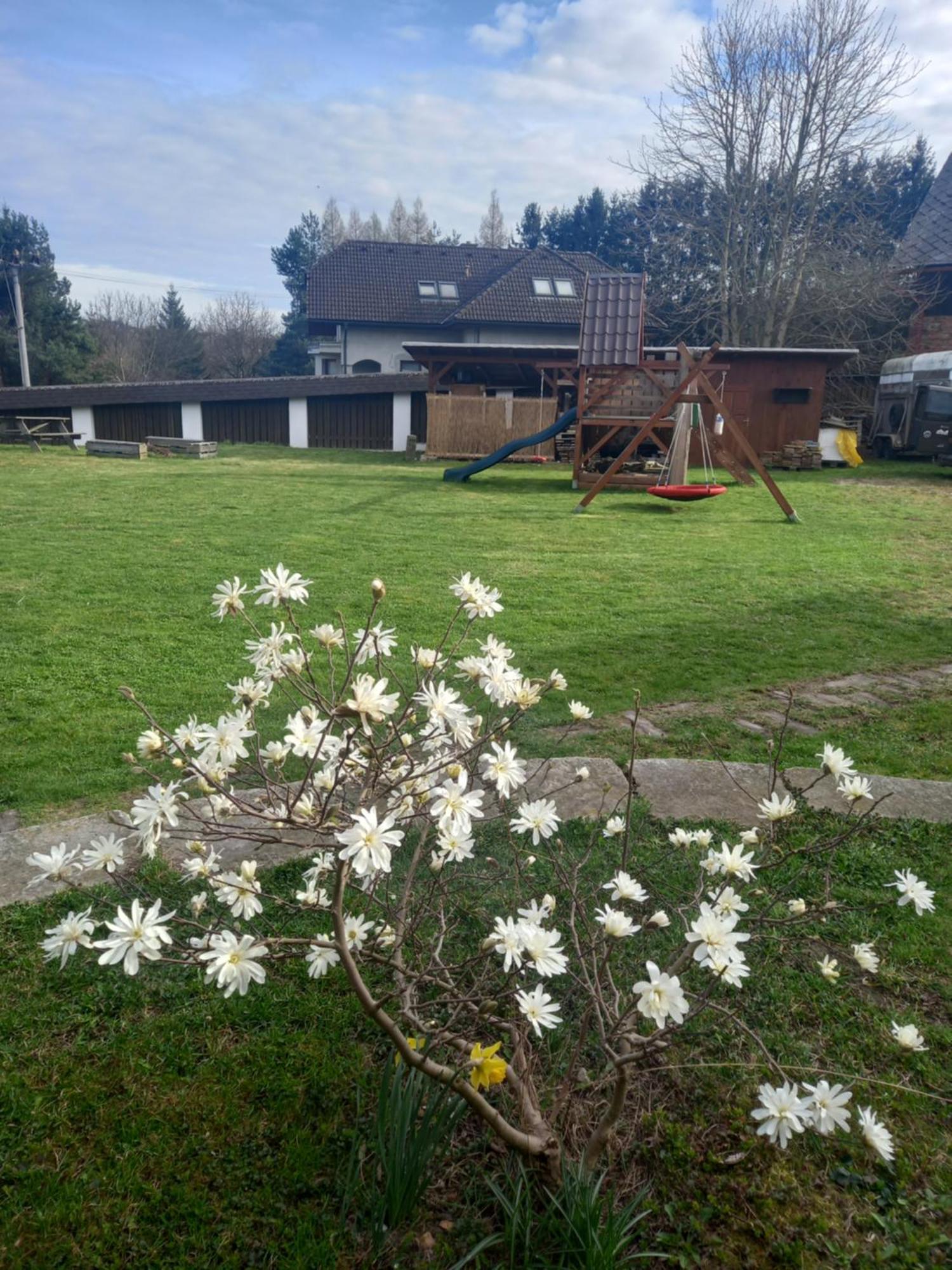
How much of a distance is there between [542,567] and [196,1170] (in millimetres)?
7392

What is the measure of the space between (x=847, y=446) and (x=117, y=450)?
1719 centimetres

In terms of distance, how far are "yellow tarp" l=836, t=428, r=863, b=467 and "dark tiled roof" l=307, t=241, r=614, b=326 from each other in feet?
42.4

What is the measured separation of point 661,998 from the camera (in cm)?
157

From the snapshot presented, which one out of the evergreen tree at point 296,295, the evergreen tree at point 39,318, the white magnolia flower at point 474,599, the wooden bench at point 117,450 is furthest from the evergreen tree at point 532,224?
the white magnolia flower at point 474,599

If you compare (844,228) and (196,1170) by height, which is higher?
(844,228)

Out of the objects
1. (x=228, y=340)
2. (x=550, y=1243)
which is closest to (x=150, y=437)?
(x=550, y=1243)

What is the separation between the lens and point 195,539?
388 inches

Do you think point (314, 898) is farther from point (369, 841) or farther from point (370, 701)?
point (370, 701)

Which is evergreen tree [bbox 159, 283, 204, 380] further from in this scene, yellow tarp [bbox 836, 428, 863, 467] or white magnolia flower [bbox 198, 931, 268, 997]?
white magnolia flower [bbox 198, 931, 268, 997]

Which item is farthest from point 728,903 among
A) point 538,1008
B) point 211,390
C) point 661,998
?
point 211,390

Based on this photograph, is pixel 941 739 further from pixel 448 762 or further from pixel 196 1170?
pixel 196 1170

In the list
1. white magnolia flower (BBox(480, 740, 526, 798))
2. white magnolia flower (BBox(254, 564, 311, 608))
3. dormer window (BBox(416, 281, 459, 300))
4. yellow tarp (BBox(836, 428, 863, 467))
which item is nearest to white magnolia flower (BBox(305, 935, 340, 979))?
white magnolia flower (BBox(480, 740, 526, 798))

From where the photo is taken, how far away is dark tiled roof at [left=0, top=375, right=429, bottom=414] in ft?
73.9

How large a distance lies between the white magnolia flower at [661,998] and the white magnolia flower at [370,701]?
0.66 m
